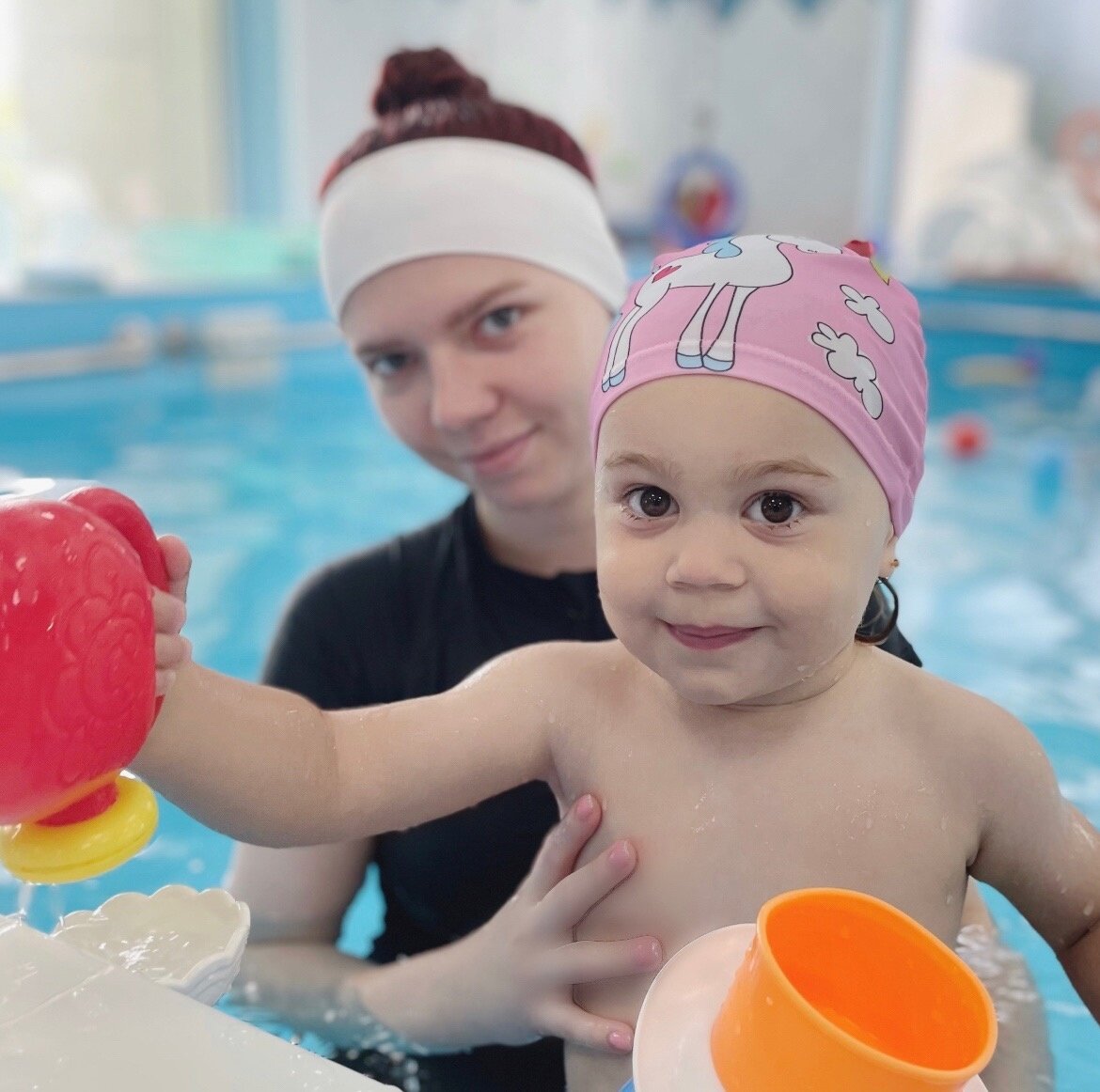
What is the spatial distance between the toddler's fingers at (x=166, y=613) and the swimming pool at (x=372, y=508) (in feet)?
2.89

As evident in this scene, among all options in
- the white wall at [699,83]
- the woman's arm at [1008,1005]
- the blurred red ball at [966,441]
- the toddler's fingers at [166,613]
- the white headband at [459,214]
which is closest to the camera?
the toddler's fingers at [166,613]

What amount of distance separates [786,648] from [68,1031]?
567mm

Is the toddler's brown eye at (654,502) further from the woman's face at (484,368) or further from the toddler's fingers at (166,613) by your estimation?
the woman's face at (484,368)

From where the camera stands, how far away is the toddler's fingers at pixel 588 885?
1.03 metres

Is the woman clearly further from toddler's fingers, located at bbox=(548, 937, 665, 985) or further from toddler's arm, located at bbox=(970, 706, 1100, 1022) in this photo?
toddler's arm, located at bbox=(970, 706, 1100, 1022)

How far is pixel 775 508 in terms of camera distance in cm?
91

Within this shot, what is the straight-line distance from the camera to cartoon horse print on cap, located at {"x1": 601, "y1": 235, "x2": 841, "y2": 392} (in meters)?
0.92

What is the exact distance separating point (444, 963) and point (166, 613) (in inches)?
25.7

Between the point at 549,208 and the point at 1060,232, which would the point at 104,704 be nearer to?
the point at 549,208

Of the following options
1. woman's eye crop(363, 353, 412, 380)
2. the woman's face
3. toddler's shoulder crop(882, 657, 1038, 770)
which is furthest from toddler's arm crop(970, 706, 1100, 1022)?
woman's eye crop(363, 353, 412, 380)

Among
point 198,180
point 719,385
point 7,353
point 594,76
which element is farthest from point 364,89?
point 719,385

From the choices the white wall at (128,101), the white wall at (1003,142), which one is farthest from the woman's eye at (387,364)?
the white wall at (1003,142)

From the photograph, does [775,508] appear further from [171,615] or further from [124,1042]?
[124,1042]

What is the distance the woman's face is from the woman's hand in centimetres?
56
